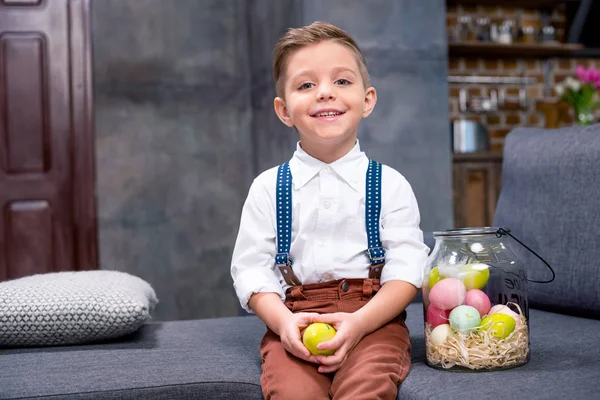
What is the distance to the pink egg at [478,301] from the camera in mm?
1337

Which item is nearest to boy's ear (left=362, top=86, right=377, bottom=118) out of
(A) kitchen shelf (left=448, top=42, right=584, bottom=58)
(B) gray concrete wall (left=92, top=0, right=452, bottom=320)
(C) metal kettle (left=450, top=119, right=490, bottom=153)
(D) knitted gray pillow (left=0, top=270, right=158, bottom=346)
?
(D) knitted gray pillow (left=0, top=270, right=158, bottom=346)

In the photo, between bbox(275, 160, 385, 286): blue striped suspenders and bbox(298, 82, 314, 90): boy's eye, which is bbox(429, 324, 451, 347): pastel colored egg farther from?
bbox(298, 82, 314, 90): boy's eye

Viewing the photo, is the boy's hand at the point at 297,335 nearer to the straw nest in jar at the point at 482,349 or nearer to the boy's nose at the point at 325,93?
the straw nest in jar at the point at 482,349

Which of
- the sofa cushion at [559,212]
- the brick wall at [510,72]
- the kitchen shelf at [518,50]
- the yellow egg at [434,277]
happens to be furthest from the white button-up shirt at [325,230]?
the brick wall at [510,72]

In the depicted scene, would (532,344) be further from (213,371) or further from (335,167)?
(213,371)

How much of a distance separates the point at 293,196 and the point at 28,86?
269cm

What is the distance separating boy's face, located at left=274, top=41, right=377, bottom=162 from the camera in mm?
1542

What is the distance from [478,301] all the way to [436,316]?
8 centimetres

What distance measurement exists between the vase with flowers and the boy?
11.7 feet

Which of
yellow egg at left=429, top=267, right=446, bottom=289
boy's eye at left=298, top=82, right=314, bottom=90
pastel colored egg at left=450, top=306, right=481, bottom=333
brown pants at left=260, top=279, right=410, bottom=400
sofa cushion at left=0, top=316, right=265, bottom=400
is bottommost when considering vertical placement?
sofa cushion at left=0, top=316, right=265, bottom=400

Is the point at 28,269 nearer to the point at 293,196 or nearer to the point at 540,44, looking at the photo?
the point at 293,196

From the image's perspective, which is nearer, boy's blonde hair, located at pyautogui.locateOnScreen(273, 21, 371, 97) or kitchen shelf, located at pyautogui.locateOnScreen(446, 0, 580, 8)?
boy's blonde hair, located at pyautogui.locateOnScreen(273, 21, 371, 97)

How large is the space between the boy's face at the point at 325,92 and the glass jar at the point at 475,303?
330mm

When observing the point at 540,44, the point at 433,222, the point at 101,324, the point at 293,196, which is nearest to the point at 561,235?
the point at 293,196
